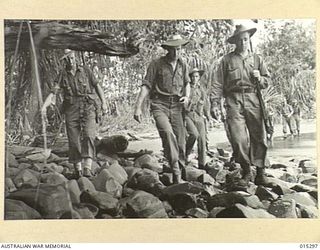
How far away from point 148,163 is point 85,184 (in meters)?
0.26

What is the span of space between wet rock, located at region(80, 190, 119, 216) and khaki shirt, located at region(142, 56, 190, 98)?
0.45m

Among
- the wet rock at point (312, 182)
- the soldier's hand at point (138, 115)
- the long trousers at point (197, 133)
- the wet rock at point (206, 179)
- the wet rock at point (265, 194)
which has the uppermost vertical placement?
the soldier's hand at point (138, 115)

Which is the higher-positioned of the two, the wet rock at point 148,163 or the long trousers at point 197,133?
the long trousers at point 197,133

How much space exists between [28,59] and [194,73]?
2.15ft

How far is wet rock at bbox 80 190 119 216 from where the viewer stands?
1.92 m

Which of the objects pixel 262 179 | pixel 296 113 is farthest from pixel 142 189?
pixel 296 113

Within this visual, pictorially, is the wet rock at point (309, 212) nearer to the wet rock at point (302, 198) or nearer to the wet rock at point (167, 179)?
the wet rock at point (302, 198)

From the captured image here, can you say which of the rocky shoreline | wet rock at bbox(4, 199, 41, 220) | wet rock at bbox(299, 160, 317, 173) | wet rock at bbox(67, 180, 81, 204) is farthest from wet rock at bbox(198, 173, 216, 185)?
wet rock at bbox(4, 199, 41, 220)

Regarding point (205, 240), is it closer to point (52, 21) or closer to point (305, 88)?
point (305, 88)

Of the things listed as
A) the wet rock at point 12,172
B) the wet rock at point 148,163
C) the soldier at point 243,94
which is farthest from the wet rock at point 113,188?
the soldier at point 243,94

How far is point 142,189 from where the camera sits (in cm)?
194

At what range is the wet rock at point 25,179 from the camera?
1933mm

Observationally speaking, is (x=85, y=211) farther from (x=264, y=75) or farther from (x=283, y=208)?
(x=264, y=75)

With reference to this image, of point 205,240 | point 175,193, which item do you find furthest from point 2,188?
point 205,240
